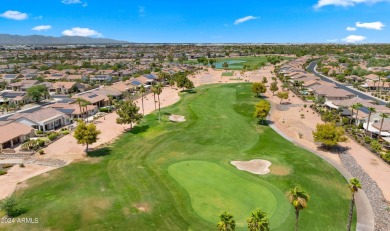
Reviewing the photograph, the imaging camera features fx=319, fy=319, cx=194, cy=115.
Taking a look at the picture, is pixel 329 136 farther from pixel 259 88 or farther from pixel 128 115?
pixel 259 88

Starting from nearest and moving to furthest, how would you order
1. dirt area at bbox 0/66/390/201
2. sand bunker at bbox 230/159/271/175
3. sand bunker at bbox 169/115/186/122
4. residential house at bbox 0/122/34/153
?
dirt area at bbox 0/66/390/201 → sand bunker at bbox 230/159/271/175 → residential house at bbox 0/122/34/153 → sand bunker at bbox 169/115/186/122

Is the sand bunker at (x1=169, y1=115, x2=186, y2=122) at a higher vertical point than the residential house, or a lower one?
lower

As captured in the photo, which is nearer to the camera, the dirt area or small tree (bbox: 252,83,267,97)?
the dirt area

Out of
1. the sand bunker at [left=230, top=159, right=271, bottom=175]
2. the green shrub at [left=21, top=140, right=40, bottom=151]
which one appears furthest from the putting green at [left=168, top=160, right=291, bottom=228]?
the green shrub at [left=21, top=140, right=40, bottom=151]

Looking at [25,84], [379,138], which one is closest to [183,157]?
[379,138]

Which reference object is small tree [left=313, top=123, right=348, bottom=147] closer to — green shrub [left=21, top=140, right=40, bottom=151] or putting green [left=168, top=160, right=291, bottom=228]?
putting green [left=168, top=160, right=291, bottom=228]

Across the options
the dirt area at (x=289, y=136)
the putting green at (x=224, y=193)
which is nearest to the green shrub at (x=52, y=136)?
the dirt area at (x=289, y=136)

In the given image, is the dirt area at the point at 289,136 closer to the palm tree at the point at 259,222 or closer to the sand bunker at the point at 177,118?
the sand bunker at the point at 177,118
